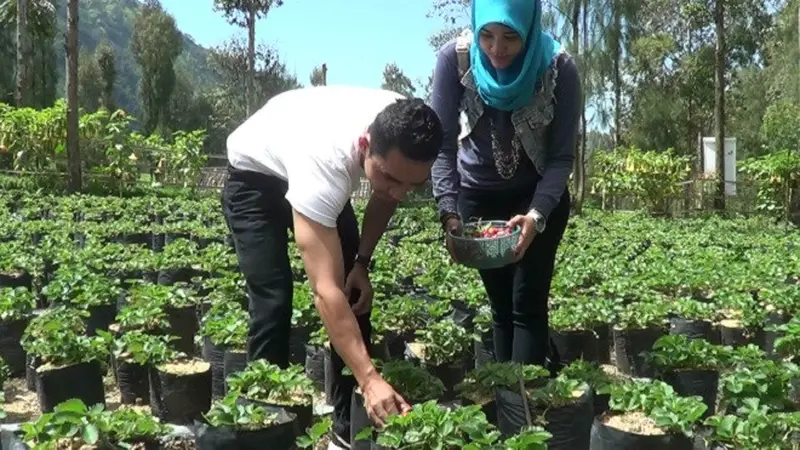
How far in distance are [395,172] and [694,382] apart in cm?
197

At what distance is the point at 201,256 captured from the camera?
22.5 ft

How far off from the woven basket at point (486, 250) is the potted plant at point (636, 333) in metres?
2.12

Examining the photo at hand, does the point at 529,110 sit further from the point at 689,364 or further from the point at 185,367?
the point at 185,367

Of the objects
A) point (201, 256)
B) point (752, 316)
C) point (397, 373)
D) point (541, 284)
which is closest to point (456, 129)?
point (541, 284)

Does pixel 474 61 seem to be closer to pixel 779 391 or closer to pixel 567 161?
pixel 567 161

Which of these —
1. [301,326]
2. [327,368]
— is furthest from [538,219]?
[301,326]

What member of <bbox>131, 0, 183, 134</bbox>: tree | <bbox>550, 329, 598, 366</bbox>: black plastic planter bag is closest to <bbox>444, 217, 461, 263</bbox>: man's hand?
<bbox>550, 329, 598, 366</bbox>: black plastic planter bag

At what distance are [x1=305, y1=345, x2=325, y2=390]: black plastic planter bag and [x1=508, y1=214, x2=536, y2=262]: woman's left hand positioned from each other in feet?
5.66

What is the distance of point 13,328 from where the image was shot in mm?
4469

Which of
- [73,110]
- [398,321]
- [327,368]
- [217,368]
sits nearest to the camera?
[327,368]

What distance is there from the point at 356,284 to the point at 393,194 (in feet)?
2.10

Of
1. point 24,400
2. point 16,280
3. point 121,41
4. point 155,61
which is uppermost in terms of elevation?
point 121,41

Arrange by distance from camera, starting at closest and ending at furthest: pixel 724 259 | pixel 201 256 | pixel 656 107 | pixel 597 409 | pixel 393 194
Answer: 1. pixel 393 194
2. pixel 597 409
3. pixel 201 256
4. pixel 724 259
5. pixel 656 107

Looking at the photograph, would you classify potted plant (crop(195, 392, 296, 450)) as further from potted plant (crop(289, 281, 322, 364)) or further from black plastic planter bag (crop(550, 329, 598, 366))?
black plastic planter bag (crop(550, 329, 598, 366))
